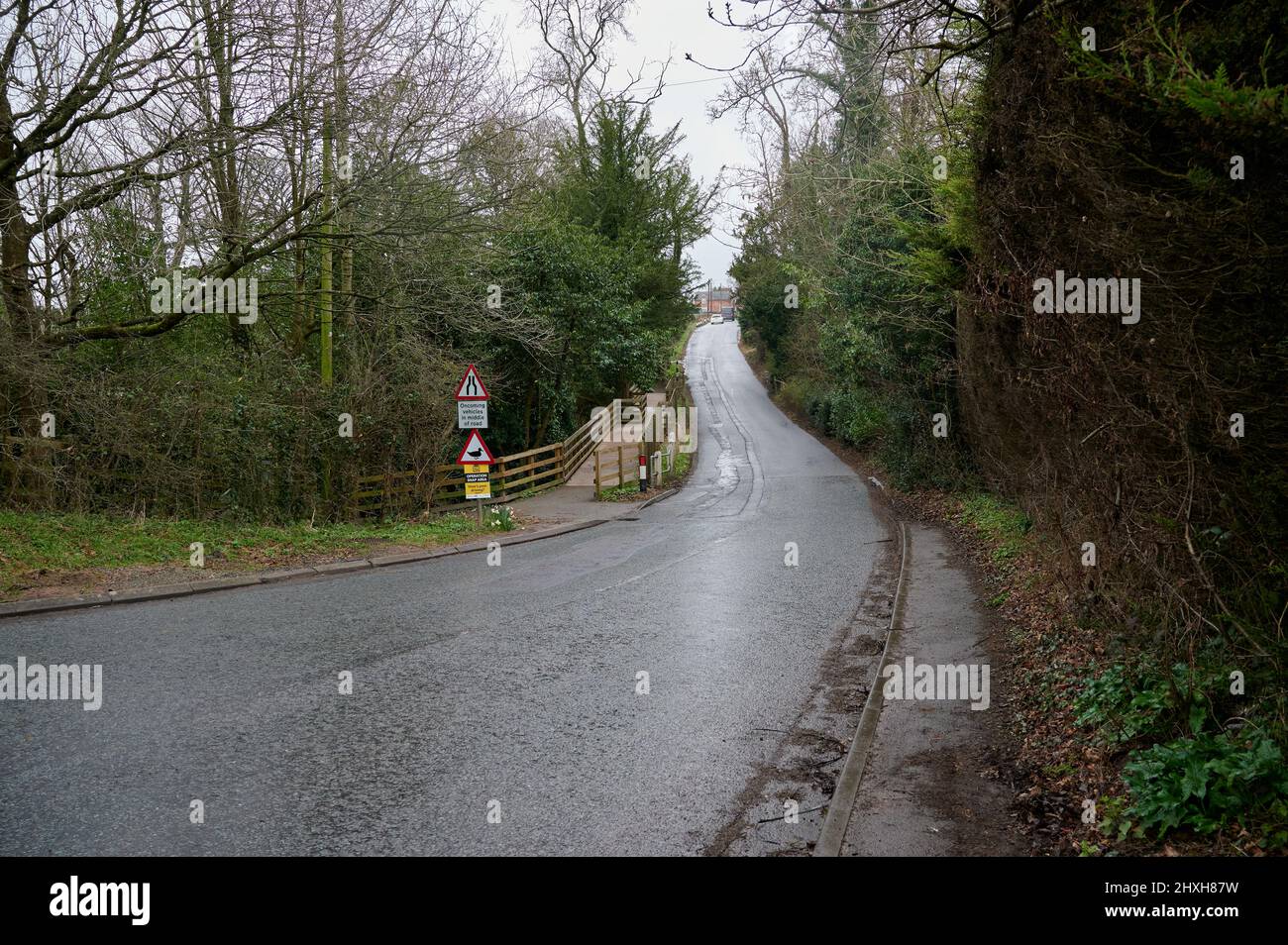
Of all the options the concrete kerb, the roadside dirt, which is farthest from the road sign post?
the concrete kerb

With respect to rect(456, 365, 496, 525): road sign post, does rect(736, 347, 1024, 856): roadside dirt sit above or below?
below

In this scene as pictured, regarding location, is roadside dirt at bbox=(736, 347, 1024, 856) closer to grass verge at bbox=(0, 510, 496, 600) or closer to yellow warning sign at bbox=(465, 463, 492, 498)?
grass verge at bbox=(0, 510, 496, 600)

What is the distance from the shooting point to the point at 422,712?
22.2 feet

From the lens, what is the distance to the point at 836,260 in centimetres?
2484

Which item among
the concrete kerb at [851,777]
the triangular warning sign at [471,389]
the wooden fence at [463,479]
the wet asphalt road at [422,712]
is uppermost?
the triangular warning sign at [471,389]

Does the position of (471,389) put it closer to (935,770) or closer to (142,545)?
(142,545)

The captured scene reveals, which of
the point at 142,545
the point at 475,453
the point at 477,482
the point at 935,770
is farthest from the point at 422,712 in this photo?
the point at 477,482

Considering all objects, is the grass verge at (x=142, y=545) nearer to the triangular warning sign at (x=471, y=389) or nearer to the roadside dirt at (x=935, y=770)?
the triangular warning sign at (x=471, y=389)

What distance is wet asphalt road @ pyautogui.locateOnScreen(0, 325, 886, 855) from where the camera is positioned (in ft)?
15.9

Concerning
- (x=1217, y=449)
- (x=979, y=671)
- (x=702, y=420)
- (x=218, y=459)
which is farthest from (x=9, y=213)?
(x=702, y=420)

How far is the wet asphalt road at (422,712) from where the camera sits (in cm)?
485

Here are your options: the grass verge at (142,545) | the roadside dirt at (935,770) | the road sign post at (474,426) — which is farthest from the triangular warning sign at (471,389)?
the roadside dirt at (935,770)

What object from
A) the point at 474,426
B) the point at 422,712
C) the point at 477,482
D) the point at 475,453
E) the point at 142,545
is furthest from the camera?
the point at 477,482

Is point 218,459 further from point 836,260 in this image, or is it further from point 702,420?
point 702,420
